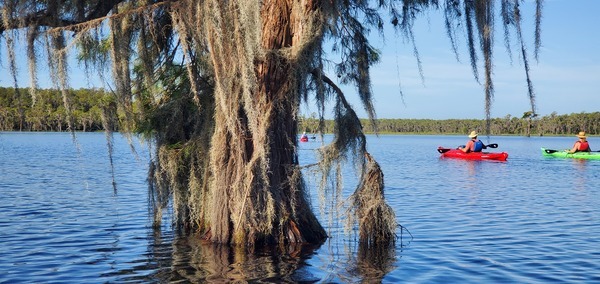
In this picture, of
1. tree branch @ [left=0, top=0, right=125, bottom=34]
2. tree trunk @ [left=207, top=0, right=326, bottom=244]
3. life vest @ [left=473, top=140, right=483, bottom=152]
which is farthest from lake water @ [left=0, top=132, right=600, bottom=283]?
life vest @ [left=473, top=140, right=483, bottom=152]

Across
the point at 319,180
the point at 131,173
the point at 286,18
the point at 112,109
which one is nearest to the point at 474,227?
the point at 319,180

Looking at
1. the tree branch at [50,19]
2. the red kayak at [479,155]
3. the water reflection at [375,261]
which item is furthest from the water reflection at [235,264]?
the red kayak at [479,155]

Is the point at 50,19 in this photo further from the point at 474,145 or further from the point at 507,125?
the point at 507,125

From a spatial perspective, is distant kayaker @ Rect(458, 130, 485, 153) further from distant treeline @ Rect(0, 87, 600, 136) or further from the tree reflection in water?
the tree reflection in water

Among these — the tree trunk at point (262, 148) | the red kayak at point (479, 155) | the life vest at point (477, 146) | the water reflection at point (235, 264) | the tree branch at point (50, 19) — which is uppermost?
the tree branch at point (50, 19)

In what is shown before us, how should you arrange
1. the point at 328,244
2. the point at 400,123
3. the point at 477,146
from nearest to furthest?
the point at 328,244 < the point at 477,146 < the point at 400,123

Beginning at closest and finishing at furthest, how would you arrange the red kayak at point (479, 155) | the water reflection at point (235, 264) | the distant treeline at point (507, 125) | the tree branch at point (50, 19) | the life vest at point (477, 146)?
1. the tree branch at point (50, 19)
2. the water reflection at point (235, 264)
3. the red kayak at point (479, 155)
4. the life vest at point (477, 146)
5. the distant treeline at point (507, 125)

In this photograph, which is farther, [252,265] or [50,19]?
[252,265]

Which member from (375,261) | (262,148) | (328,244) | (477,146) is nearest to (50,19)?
(262,148)

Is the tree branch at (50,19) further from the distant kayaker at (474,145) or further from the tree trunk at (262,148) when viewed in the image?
the distant kayaker at (474,145)

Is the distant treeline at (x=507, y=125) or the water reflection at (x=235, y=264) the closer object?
the water reflection at (x=235, y=264)

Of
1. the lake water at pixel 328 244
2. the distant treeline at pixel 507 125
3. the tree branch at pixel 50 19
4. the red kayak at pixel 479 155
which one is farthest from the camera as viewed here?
the distant treeline at pixel 507 125

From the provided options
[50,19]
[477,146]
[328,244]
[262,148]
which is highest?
[50,19]

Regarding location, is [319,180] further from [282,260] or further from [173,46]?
[173,46]
